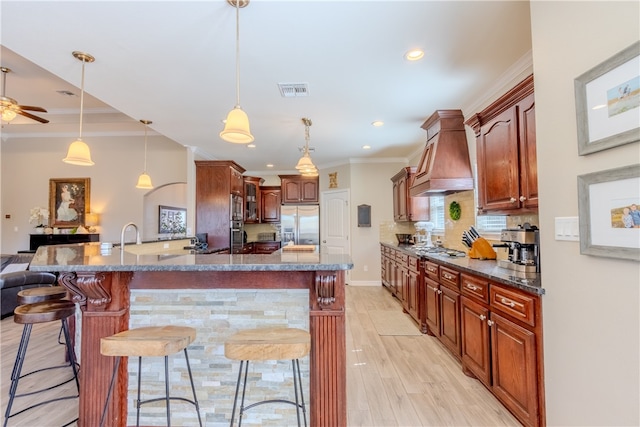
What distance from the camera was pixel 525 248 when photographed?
79.0 inches

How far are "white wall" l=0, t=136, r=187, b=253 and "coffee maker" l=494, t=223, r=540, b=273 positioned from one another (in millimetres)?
5727

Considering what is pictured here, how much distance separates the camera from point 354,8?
188 cm

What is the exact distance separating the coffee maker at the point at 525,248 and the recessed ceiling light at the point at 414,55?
5.20 ft

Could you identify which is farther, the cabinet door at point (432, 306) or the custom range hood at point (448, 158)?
the custom range hood at point (448, 158)

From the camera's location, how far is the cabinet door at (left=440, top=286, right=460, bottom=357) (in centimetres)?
259

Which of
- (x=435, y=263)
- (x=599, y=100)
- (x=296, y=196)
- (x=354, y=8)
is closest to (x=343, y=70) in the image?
(x=354, y=8)

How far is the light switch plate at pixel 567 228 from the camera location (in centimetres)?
141

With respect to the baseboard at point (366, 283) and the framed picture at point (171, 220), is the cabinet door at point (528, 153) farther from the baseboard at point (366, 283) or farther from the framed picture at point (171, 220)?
the framed picture at point (171, 220)

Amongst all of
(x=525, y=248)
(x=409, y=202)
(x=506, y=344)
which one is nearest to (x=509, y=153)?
(x=525, y=248)

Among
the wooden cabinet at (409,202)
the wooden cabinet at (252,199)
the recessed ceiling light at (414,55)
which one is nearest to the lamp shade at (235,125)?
the recessed ceiling light at (414,55)

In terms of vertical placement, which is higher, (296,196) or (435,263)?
(296,196)

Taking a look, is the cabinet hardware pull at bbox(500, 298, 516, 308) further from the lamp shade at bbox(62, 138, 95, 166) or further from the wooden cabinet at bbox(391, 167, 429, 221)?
the lamp shade at bbox(62, 138, 95, 166)

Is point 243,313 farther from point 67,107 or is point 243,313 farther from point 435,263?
point 67,107

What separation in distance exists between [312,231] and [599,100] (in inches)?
228
